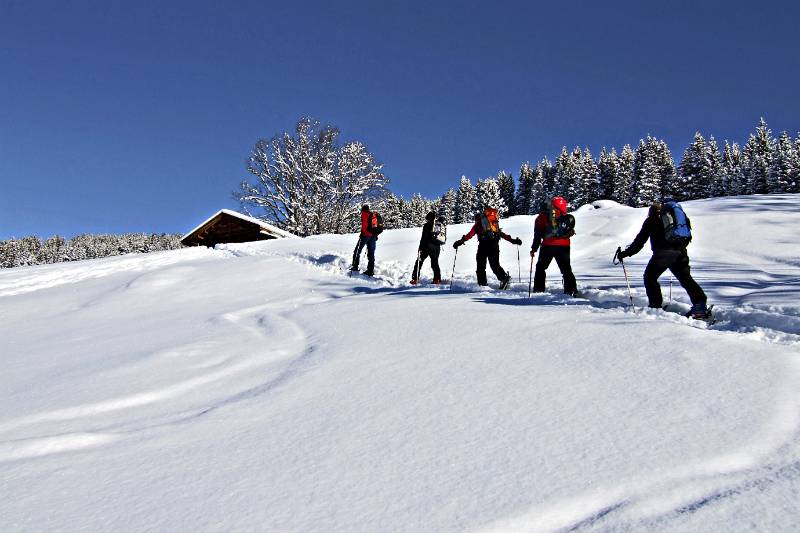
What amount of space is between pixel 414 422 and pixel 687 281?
201 inches

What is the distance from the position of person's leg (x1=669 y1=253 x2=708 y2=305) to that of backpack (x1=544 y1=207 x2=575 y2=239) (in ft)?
6.51

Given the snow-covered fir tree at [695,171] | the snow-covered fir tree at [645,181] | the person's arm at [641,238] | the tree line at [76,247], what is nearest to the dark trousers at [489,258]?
the person's arm at [641,238]

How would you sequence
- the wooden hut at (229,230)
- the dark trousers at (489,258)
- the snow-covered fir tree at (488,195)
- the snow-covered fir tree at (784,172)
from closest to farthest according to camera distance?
the dark trousers at (489,258)
the wooden hut at (229,230)
the snow-covered fir tree at (784,172)
the snow-covered fir tree at (488,195)

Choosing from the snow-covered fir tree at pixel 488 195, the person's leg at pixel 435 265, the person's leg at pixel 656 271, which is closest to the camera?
the person's leg at pixel 656 271

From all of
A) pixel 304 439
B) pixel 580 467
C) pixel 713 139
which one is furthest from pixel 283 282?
pixel 713 139

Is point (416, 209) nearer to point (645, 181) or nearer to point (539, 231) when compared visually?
point (645, 181)

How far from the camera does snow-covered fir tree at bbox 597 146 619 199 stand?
256 feet

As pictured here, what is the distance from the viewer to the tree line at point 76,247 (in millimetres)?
158625

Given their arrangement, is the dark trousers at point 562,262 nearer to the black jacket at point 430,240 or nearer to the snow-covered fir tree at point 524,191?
the black jacket at point 430,240

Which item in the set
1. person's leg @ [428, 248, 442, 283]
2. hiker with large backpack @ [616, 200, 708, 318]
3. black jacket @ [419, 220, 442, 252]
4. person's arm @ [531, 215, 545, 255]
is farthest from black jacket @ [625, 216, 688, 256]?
black jacket @ [419, 220, 442, 252]

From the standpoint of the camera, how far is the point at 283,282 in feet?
36.6

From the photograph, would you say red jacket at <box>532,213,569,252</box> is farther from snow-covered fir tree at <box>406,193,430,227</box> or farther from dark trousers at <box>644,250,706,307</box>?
snow-covered fir tree at <box>406,193,430,227</box>

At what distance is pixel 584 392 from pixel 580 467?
3.41ft

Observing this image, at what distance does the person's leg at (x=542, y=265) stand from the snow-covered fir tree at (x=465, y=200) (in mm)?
88648
